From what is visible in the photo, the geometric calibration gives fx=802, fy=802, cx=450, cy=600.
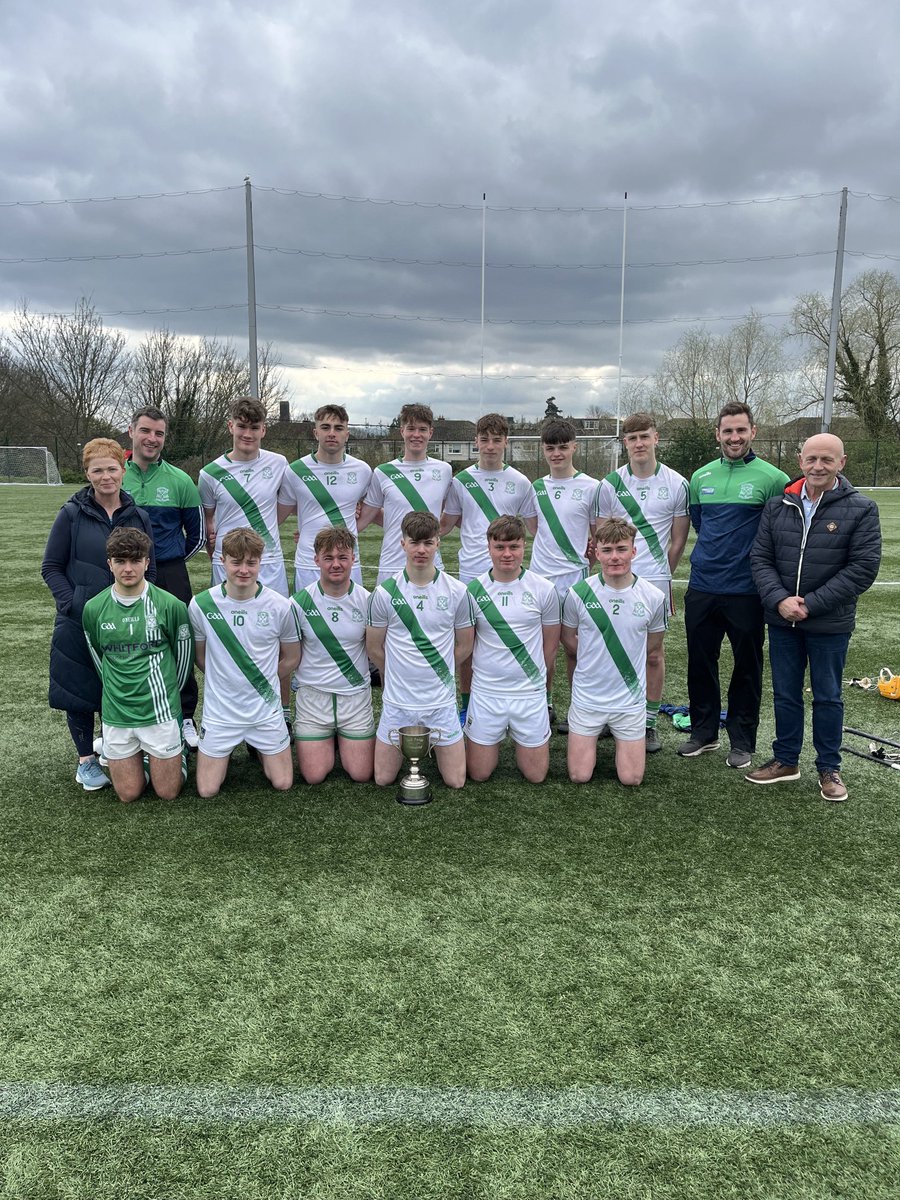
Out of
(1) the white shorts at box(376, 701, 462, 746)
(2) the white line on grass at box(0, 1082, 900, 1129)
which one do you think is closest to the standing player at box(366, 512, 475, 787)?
(1) the white shorts at box(376, 701, 462, 746)

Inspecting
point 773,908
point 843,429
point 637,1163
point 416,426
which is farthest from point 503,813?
point 843,429

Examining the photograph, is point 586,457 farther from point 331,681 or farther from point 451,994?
point 451,994

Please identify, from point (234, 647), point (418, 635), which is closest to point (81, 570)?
point (234, 647)

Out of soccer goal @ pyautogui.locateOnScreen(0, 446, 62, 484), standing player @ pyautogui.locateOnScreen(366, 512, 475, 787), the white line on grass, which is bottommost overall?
the white line on grass

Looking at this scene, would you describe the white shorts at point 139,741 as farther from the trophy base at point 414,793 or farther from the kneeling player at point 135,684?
the trophy base at point 414,793

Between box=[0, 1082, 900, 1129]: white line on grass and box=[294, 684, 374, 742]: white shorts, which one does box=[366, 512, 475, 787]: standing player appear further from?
box=[0, 1082, 900, 1129]: white line on grass

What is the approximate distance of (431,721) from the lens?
4.24 meters

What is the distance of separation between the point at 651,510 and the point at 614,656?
1079 millimetres

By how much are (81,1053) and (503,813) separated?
211 centimetres

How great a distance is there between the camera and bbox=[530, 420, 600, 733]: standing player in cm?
511

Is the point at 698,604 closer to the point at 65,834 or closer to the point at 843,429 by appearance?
the point at 65,834

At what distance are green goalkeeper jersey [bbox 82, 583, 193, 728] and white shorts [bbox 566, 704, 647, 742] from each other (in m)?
2.17

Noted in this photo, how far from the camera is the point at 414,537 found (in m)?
4.12

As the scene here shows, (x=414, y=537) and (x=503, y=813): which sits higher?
(x=414, y=537)
